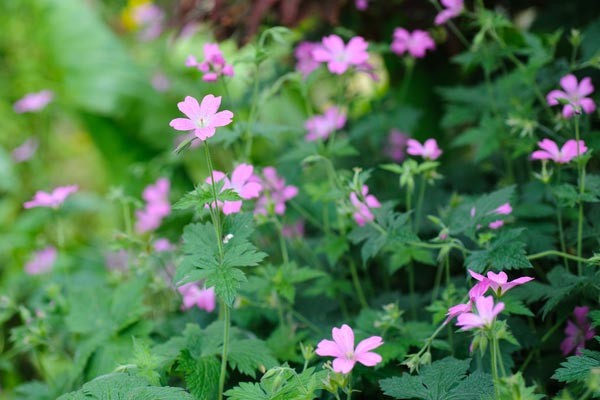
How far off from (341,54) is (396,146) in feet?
2.20

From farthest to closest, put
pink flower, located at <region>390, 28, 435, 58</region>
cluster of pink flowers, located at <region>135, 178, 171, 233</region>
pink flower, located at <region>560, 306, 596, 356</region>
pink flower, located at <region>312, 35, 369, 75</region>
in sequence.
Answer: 1. cluster of pink flowers, located at <region>135, 178, 171, 233</region>
2. pink flower, located at <region>390, 28, 435, 58</region>
3. pink flower, located at <region>312, 35, 369, 75</region>
4. pink flower, located at <region>560, 306, 596, 356</region>

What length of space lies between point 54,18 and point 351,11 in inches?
87.7

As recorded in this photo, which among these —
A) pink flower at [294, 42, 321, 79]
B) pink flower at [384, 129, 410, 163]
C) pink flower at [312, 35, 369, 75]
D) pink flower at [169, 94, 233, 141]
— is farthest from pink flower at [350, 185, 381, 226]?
pink flower at [294, 42, 321, 79]

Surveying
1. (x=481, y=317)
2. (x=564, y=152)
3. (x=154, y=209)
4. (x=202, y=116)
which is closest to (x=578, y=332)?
(x=564, y=152)

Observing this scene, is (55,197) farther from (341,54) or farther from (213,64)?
(341,54)

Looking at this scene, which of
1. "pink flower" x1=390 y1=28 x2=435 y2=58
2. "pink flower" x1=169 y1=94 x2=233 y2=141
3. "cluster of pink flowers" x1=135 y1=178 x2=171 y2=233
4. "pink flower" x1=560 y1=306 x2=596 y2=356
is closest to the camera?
"pink flower" x1=169 y1=94 x2=233 y2=141

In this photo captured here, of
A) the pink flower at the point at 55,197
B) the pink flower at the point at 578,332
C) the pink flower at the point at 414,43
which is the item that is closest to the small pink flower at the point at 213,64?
the pink flower at the point at 55,197

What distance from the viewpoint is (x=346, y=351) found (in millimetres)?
1006

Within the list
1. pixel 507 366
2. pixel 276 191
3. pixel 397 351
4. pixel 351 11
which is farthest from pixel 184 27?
pixel 507 366

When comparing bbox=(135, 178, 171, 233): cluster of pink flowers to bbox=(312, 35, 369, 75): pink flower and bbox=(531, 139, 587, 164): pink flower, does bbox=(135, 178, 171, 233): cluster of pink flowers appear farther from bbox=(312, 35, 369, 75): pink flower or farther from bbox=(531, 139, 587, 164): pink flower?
bbox=(531, 139, 587, 164): pink flower

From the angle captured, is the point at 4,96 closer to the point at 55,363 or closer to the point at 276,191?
the point at 55,363

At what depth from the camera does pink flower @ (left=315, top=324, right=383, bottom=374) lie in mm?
982

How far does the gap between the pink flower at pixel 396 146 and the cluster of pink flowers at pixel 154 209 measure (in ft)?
2.48

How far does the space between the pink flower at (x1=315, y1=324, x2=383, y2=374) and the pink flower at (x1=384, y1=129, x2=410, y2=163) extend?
1.18 m
